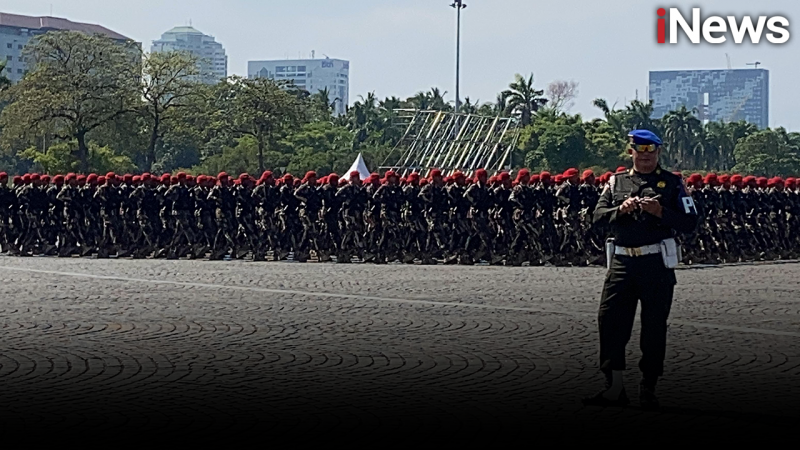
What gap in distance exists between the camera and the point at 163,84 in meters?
66.1

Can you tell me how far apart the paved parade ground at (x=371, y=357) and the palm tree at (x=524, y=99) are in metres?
71.3

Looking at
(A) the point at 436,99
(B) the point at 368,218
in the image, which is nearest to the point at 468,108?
(A) the point at 436,99

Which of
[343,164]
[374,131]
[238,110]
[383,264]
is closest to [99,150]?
[238,110]

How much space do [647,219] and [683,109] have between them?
86.1 metres

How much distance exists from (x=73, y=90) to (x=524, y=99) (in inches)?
1389

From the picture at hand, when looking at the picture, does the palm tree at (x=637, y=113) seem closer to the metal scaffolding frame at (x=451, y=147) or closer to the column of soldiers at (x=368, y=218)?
the metal scaffolding frame at (x=451, y=147)

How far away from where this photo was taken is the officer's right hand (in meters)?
7.46

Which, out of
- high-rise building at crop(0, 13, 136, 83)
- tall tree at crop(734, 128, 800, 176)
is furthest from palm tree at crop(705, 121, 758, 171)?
high-rise building at crop(0, 13, 136, 83)

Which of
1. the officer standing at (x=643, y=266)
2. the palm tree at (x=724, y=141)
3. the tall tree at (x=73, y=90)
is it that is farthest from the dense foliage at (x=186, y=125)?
the officer standing at (x=643, y=266)

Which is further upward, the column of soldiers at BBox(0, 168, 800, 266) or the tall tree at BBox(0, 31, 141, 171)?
the tall tree at BBox(0, 31, 141, 171)

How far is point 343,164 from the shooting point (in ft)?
246

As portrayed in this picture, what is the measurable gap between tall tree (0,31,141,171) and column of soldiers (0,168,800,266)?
39198mm

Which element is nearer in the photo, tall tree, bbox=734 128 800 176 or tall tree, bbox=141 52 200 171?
tall tree, bbox=141 52 200 171

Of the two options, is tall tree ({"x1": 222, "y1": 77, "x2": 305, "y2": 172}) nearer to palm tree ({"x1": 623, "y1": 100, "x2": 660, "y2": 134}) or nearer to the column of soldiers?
palm tree ({"x1": 623, "y1": 100, "x2": 660, "y2": 134})
